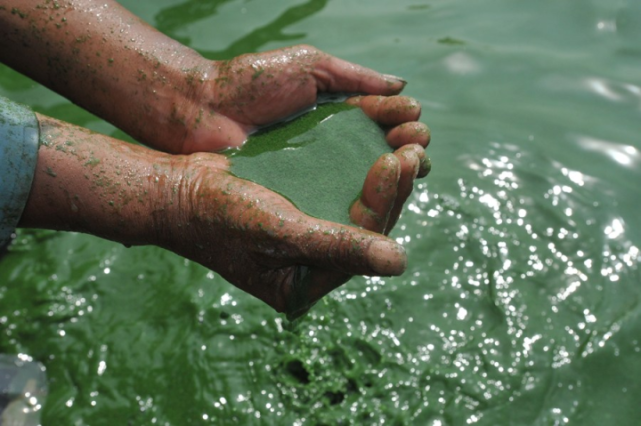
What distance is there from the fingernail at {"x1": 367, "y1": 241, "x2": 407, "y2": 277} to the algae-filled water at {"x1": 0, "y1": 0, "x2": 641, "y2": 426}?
3.61 feet

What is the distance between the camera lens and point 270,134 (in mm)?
2730

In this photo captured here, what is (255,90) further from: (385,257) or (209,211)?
(385,257)

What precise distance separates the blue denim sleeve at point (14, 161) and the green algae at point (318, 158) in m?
0.71

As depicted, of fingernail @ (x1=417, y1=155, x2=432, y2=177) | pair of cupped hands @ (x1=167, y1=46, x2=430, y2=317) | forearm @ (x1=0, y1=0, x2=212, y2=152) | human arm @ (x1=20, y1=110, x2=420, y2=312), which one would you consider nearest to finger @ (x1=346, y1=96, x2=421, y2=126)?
pair of cupped hands @ (x1=167, y1=46, x2=430, y2=317)

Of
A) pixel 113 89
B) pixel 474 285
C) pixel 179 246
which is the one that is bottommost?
pixel 474 285

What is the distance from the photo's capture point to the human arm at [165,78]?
2.63 m

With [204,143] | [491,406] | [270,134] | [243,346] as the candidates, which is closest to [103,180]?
[204,143]

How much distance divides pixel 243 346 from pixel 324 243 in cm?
123

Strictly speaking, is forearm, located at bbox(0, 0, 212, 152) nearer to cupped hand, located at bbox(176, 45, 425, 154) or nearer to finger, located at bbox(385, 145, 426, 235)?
cupped hand, located at bbox(176, 45, 425, 154)

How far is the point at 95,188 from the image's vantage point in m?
2.23

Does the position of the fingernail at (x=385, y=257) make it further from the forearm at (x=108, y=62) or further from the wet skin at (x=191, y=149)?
the forearm at (x=108, y=62)

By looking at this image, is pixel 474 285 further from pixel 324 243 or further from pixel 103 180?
pixel 103 180

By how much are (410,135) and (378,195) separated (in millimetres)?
448

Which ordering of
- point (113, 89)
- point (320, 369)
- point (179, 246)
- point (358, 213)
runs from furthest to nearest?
point (320, 369)
point (113, 89)
point (179, 246)
point (358, 213)
